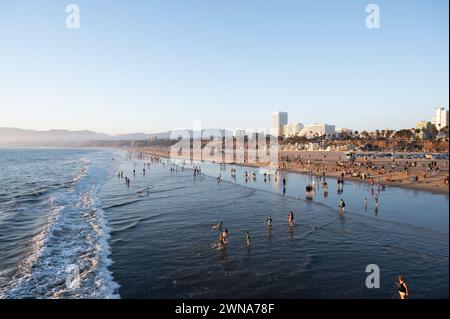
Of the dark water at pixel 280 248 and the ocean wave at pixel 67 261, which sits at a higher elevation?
the dark water at pixel 280 248

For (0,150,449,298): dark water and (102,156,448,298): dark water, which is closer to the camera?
(102,156,448,298): dark water

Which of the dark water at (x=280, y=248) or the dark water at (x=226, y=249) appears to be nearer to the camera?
the dark water at (x=280, y=248)

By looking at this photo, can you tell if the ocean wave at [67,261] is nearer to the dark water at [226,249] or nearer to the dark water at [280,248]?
the dark water at [226,249]
